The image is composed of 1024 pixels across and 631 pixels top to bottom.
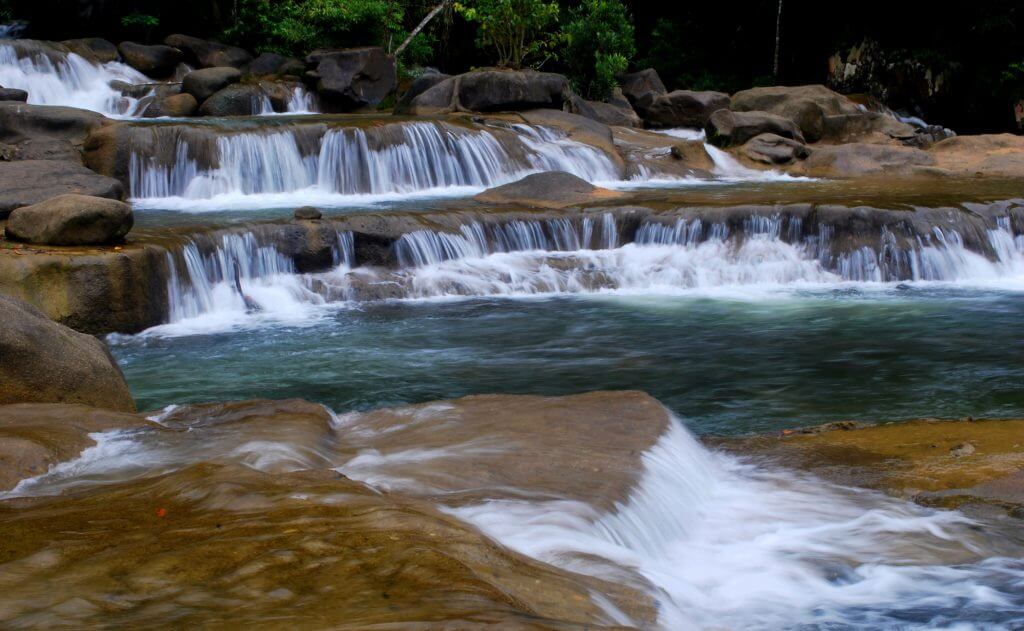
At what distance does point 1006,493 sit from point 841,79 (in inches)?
903

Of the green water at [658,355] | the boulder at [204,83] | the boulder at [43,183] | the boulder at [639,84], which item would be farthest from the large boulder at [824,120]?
the boulder at [43,183]

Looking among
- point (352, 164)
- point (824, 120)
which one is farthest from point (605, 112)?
point (352, 164)

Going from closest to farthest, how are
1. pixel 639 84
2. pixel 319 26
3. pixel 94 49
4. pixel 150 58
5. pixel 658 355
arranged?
pixel 658 355, pixel 94 49, pixel 150 58, pixel 319 26, pixel 639 84

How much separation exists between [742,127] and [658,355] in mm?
11908

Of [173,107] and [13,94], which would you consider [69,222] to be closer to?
[13,94]

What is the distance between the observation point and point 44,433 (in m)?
4.96

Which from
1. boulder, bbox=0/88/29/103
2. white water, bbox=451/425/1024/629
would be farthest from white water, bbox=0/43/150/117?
white water, bbox=451/425/1024/629

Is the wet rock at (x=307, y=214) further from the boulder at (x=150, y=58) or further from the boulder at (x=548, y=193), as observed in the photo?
the boulder at (x=150, y=58)

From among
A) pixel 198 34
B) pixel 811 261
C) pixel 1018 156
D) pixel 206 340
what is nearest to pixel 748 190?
pixel 811 261

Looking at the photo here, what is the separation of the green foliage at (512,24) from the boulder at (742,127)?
15.8 feet

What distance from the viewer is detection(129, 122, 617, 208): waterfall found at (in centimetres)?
1545

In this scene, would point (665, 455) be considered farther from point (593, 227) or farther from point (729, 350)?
point (593, 227)

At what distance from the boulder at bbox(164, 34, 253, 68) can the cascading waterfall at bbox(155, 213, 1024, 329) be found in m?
13.3

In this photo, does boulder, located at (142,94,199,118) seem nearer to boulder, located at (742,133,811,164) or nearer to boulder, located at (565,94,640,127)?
boulder, located at (565,94,640,127)
